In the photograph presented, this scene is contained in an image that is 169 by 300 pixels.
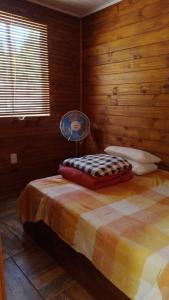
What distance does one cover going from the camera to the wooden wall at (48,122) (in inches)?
111

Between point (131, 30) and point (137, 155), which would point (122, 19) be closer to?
point (131, 30)

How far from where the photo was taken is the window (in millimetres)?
2637

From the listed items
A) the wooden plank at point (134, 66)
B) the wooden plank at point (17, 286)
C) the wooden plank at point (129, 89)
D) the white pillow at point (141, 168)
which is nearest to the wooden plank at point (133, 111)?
the wooden plank at point (129, 89)

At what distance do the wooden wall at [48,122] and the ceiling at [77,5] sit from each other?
0.23ft

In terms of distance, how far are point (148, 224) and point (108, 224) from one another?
0.77ft

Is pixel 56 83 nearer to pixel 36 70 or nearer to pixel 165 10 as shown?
pixel 36 70

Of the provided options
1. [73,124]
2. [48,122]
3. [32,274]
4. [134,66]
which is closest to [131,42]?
[134,66]

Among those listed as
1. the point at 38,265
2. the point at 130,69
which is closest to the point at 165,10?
the point at 130,69

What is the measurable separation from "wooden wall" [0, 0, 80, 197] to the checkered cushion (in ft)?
3.21

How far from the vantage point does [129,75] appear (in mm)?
2676

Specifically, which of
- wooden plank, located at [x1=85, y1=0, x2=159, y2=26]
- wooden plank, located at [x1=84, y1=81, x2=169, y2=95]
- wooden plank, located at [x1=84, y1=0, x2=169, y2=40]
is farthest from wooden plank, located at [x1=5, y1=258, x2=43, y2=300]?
wooden plank, located at [x1=85, y1=0, x2=159, y2=26]

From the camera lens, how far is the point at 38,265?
5.80 ft

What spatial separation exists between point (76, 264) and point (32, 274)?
349 millimetres

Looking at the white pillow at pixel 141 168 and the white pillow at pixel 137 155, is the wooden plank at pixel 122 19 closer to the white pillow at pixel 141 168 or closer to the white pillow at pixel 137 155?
the white pillow at pixel 137 155
